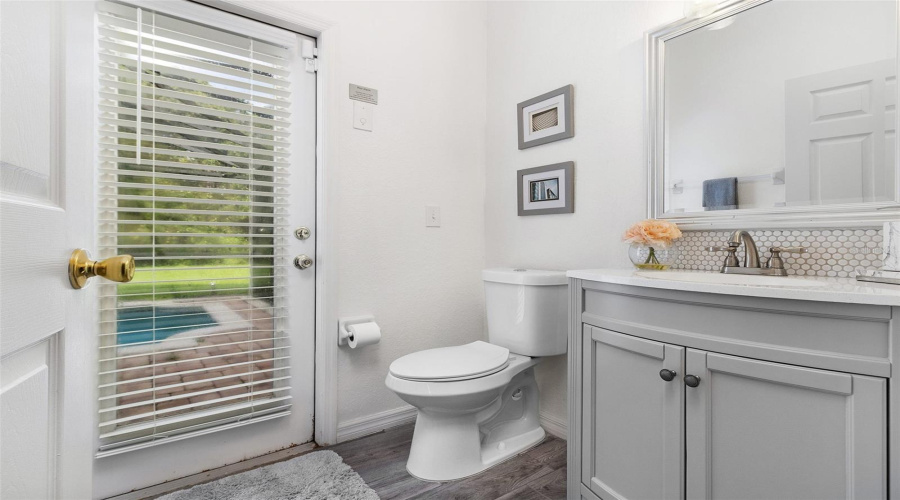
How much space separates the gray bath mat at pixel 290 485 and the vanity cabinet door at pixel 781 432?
3.60 feet

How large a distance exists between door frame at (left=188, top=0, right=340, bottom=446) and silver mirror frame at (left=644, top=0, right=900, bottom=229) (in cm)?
132

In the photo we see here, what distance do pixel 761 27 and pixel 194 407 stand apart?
2415 millimetres

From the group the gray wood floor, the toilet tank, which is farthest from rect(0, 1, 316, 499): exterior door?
the toilet tank

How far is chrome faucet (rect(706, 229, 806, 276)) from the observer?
1.26 m

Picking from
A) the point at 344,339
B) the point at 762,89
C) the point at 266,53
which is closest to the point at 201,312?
the point at 344,339

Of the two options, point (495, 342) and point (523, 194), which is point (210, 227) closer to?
point (495, 342)

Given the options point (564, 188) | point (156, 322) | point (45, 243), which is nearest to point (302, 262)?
point (156, 322)

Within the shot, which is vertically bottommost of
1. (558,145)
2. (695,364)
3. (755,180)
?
(695,364)

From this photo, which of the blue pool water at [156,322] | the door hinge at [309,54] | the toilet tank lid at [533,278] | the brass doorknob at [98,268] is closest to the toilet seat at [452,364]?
the toilet tank lid at [533,278]

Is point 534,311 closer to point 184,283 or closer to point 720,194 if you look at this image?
point 720,194

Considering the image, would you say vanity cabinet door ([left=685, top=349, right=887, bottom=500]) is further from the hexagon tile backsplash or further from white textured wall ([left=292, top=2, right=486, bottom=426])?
white textured wall ([left=292, top=2, right=486, bottom=426])

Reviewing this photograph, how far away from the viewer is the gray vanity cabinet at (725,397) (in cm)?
82

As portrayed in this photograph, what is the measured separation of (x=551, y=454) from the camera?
180 centimetres

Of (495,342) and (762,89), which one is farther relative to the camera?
(495,342)
